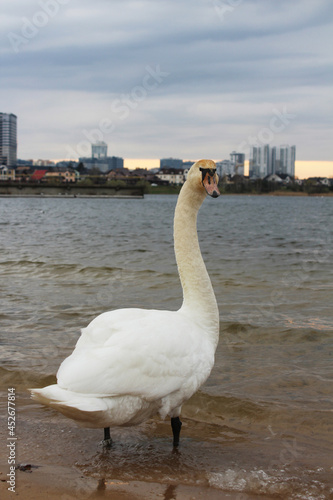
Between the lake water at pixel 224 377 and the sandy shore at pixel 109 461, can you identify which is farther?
the lake water at pixel 224 377

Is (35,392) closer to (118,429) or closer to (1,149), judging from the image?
(118,429)

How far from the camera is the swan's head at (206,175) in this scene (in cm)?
383

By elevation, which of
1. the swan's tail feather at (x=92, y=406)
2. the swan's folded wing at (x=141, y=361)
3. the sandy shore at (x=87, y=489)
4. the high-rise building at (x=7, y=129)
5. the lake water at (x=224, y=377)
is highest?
the high-rise building at (x=7, y=129)

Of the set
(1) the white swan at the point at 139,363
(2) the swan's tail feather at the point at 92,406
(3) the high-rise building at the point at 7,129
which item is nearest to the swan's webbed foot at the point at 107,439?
(1) the white swan at the point at 139,363

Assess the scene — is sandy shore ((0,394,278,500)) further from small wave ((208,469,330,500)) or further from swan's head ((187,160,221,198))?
swan's head ((187,160,221,198))

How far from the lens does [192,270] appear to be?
4.09 m

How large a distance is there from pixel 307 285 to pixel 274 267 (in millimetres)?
3020

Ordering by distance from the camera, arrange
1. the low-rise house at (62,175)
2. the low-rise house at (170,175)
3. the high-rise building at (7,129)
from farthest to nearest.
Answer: the low-rise house at (170,175) → the low-rise house at (62,175) → the high-rise building at (7,129)

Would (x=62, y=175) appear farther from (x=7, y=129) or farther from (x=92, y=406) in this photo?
(x=92, y=406)

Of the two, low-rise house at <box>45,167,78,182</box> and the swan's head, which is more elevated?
low-rise house at <box>45,167,78,182</box>

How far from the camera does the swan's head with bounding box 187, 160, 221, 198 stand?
383cm

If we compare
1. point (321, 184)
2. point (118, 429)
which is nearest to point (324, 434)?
point (118, 429)

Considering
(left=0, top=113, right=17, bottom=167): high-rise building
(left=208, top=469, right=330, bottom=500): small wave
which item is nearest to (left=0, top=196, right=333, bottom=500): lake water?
(left=208, top=469, right=330, bottom=500): small wave

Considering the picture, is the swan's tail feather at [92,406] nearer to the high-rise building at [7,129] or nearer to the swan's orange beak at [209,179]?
the swan's orange beak at [209,179]
